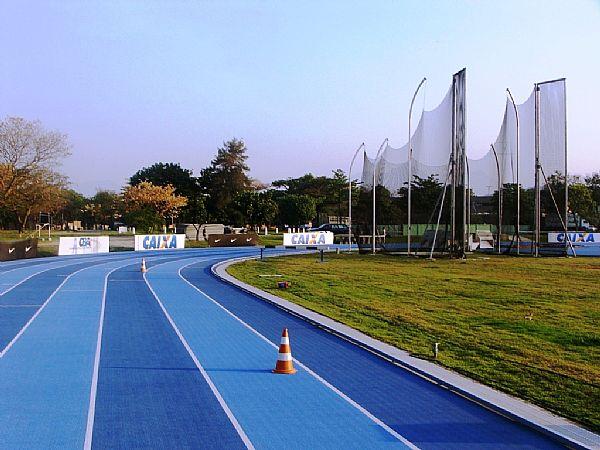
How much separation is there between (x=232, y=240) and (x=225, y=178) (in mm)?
29404

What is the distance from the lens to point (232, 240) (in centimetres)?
5234

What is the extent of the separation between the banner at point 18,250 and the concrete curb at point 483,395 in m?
25.6

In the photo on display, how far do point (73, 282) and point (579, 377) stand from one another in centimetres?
1824

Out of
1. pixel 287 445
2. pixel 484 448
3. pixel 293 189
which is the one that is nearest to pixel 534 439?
pixel 484 448

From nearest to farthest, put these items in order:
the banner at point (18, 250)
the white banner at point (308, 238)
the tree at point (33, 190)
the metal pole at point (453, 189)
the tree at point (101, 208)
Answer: the banner at point (18, 250) < the metal pole at point (453, 189) < the tree at point (33, 190) < the white banner at point (308, 238) < the tree at point (101, 208)

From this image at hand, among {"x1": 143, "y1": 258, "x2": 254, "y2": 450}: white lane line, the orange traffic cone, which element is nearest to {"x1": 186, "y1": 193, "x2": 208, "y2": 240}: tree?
{"x1": 143, "y1": 258, "x2": 254, "y2": 450}: white lane line

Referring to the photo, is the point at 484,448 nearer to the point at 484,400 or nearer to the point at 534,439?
the point at 534,439

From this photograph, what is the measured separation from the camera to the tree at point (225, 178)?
79.6 meters

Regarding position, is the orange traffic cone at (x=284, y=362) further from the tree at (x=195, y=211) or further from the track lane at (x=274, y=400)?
the tree at (x=195, y=211)

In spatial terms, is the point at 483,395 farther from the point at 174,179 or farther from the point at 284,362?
the point at 174,179

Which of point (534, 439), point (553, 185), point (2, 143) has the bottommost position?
point (534, 439)

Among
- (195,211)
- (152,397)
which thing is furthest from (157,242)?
(152,397)

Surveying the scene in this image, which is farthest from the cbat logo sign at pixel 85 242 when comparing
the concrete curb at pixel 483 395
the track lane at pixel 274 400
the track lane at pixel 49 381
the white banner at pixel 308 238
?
the concrete curb at pixel 483 395

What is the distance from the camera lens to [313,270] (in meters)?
29.1
